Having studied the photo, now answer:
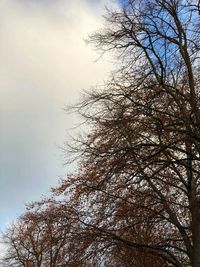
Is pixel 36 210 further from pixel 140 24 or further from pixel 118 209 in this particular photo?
pixel 140 24

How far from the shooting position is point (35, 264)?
3869cm

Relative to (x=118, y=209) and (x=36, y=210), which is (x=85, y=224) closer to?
(x=118, y=209)

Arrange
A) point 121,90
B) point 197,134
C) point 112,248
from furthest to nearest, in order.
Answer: point 112,248 < point 121,90 < point 197,134

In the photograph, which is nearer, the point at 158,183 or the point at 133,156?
the point at 133,156

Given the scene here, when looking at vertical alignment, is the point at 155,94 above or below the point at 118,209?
above

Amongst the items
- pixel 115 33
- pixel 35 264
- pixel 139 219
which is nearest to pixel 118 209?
pixel 139 219

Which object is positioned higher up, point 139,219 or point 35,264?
point 35,264

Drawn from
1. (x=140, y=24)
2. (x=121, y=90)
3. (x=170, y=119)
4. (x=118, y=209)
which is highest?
(x=140, y=24)

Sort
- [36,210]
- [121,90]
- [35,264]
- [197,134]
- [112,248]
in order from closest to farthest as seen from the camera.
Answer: [197,134], [121,90], [112,248], [36,210], [35,264]

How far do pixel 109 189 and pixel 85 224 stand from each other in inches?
64.7

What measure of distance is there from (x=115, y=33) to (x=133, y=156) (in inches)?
168

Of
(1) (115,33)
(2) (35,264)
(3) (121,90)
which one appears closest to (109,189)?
(3) (121,90)

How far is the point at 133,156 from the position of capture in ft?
43.8

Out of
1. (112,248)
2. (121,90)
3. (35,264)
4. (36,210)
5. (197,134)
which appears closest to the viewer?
(197,134)
